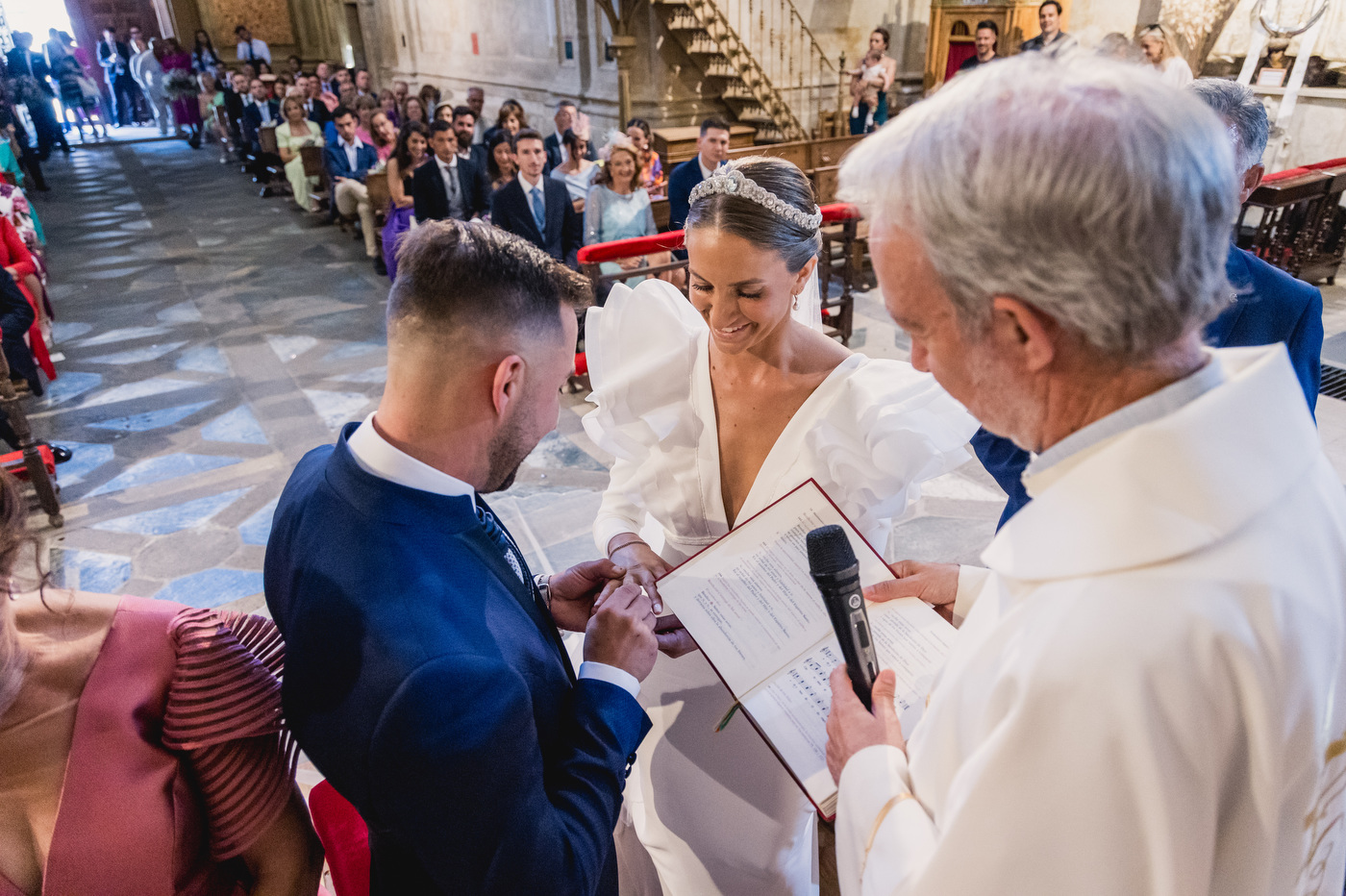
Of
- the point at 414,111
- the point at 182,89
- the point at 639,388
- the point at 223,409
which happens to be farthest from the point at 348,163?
the point at 182,89

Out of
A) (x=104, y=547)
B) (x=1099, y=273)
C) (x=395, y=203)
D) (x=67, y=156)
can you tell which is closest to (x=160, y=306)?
(x=395, y=203)

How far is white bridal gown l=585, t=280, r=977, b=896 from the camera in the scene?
180 cm

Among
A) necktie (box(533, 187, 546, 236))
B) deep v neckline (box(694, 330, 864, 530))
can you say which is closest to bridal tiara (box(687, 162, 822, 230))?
deep v neckline (box(694, 330, 864, 530))

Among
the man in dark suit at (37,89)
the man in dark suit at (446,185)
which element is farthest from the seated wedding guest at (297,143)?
the man in dark suit at (37,89)

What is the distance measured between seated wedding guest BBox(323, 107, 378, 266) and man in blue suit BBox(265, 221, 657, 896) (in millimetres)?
9128

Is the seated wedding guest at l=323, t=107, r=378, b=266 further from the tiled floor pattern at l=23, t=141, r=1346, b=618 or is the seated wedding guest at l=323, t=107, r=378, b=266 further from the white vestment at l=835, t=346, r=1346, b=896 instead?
the white vestment at l=835, t=346, r=1346, b=896

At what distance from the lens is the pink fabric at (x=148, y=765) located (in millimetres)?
1135

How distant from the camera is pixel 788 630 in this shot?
1.45 m

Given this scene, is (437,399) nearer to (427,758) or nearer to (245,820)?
(427,758)

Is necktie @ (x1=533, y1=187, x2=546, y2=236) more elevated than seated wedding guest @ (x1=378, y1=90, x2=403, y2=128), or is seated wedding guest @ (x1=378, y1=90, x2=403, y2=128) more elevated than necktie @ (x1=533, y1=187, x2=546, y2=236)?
seated wedding guest @ (x1=378, y1=90, x2=403, y2=128)

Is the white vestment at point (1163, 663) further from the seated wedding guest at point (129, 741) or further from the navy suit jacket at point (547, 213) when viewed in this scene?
the navy suit jacket at point (547, 213)

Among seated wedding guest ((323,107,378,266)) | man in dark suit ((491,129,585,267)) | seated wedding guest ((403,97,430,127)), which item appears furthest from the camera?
seated wedding guest ((403,97,430,127))

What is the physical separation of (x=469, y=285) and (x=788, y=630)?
808 mm

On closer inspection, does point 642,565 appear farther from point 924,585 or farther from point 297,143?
point 297,143
